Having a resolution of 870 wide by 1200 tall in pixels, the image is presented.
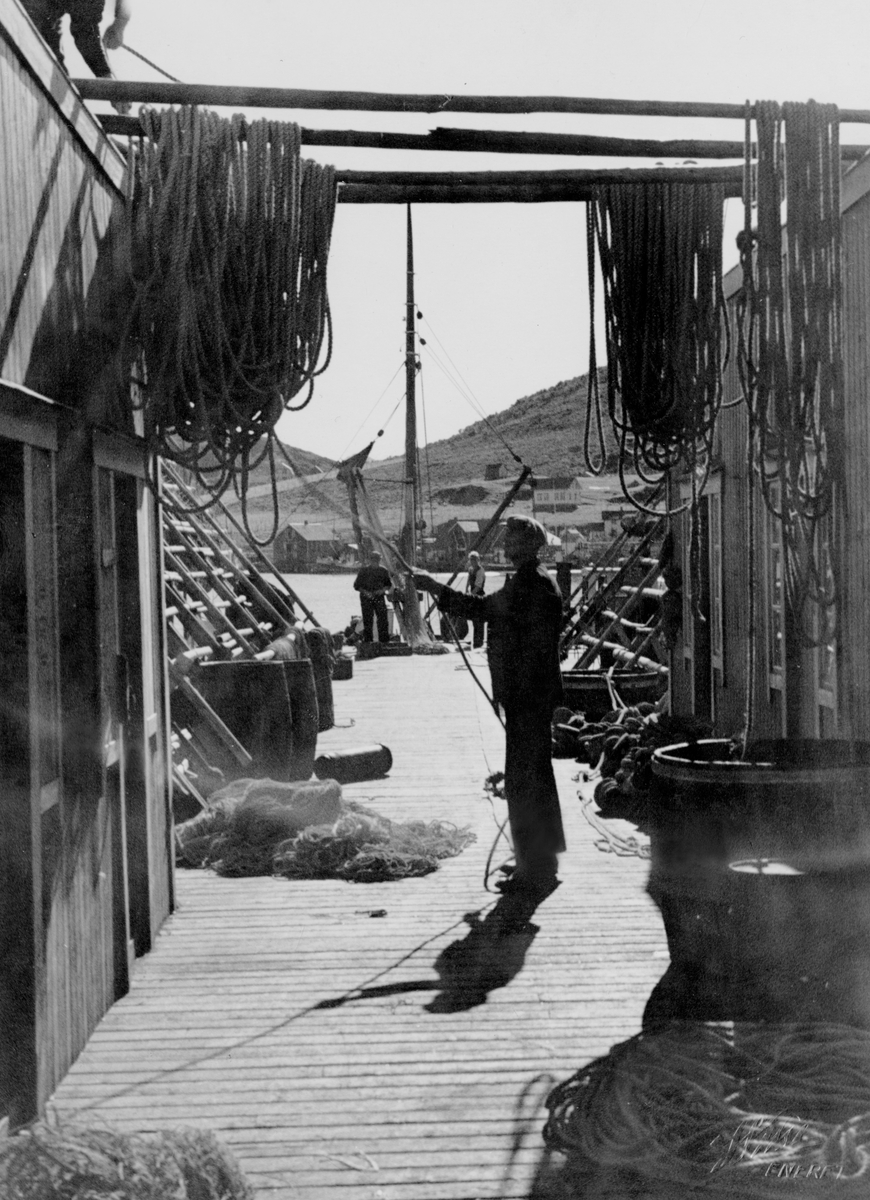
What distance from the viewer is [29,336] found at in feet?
14.1

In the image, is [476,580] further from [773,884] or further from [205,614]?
[773,884]

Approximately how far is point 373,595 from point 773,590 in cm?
1579

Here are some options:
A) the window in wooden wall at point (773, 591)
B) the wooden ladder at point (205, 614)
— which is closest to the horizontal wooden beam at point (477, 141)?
the wooden ladder at point (205, 614)

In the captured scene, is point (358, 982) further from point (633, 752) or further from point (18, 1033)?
point (633, 752)

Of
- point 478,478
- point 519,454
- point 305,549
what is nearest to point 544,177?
point 305,549

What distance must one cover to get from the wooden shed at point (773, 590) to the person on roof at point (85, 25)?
3.71 metres

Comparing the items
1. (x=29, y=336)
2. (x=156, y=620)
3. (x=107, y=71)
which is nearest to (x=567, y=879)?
(x=156, y=620)

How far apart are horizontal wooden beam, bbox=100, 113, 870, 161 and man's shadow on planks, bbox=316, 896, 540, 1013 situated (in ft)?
11.5

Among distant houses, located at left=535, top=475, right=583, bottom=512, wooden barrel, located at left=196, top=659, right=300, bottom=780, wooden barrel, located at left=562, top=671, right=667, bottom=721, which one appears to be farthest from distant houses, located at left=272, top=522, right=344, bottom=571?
wooden barrel, located at left=196, top=659, right=300, bottom=780

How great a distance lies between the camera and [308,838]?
8.12 meters

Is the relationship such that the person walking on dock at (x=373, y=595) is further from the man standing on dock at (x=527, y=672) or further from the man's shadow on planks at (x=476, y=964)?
the man's shadow on planks at (x=476, y=964)

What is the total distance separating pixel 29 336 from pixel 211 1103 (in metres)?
2.63

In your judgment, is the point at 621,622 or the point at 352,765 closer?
the point at 352,765

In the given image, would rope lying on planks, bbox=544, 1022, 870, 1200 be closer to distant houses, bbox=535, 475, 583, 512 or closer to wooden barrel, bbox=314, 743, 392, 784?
wooden barrel, bbox=314, 743, 392, 784
